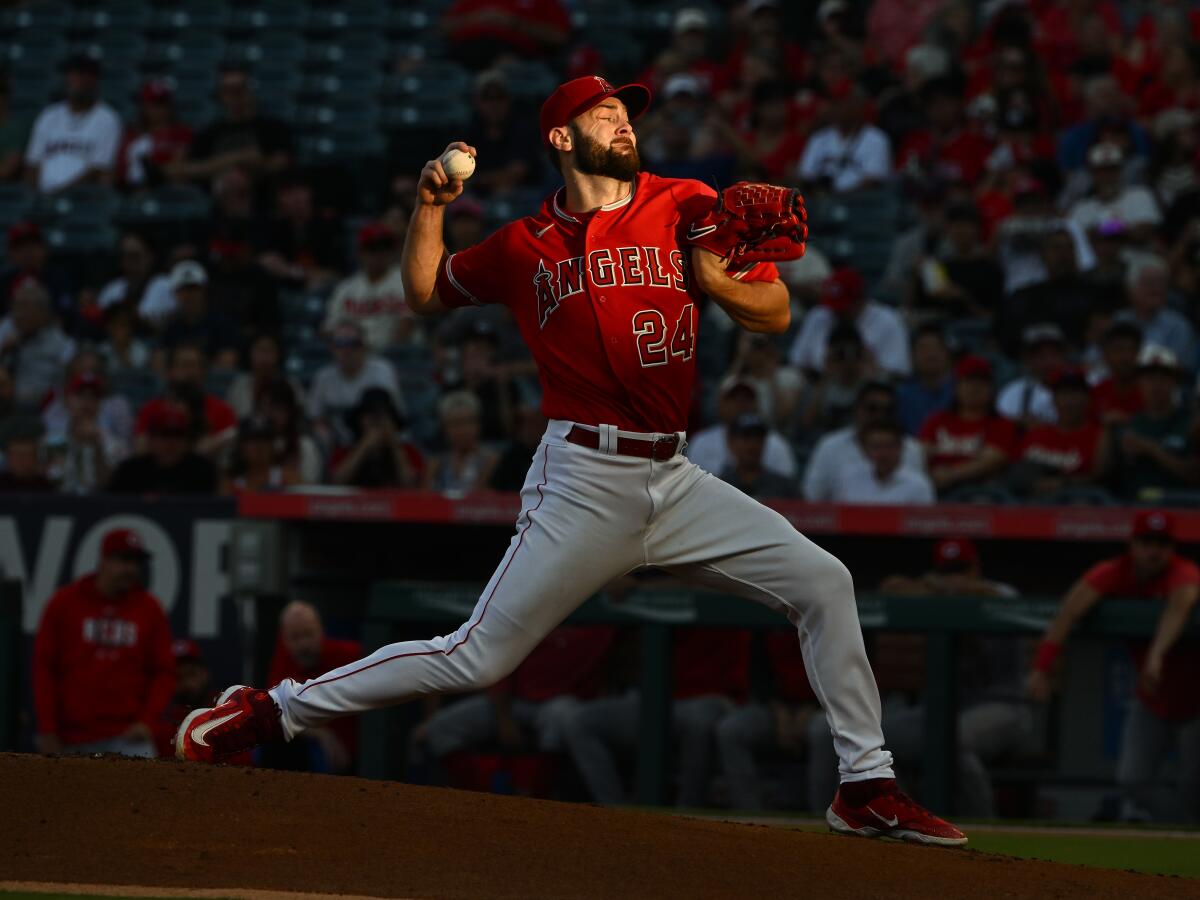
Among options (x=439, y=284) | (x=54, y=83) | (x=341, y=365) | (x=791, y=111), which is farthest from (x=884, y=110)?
(x=439, y=284)

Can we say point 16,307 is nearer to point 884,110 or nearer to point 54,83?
point 54,83

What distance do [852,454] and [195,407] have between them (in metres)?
3.62

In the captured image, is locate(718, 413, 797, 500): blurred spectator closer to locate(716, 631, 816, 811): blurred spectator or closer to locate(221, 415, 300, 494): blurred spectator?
locate(716, 631, 816, 811): blurred spectator

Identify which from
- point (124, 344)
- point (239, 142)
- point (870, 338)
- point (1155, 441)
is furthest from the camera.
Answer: point (239, 142)

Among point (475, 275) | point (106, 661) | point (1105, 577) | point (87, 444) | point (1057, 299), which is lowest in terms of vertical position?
point (106, 661)

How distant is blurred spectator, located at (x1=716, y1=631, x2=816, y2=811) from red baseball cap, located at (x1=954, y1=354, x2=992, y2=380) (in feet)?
6.02

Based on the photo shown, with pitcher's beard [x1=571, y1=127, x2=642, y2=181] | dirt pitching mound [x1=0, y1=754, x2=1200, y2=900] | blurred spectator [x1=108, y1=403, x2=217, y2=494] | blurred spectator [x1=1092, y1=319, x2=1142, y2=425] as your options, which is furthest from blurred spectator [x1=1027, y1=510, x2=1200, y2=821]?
blurred spectator [x1=108, y1=403, x2=217, y2=494]

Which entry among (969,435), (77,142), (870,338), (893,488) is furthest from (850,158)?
(77,142)

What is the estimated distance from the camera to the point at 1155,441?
8.68 m

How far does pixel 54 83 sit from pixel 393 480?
6.97m

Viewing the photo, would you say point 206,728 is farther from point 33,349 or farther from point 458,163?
point 33,349

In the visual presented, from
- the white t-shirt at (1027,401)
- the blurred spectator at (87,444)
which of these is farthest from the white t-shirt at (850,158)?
the blurred spectator at (87,444)

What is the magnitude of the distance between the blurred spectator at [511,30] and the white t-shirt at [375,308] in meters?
2.80

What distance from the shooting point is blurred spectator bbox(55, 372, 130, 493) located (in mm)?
10242
